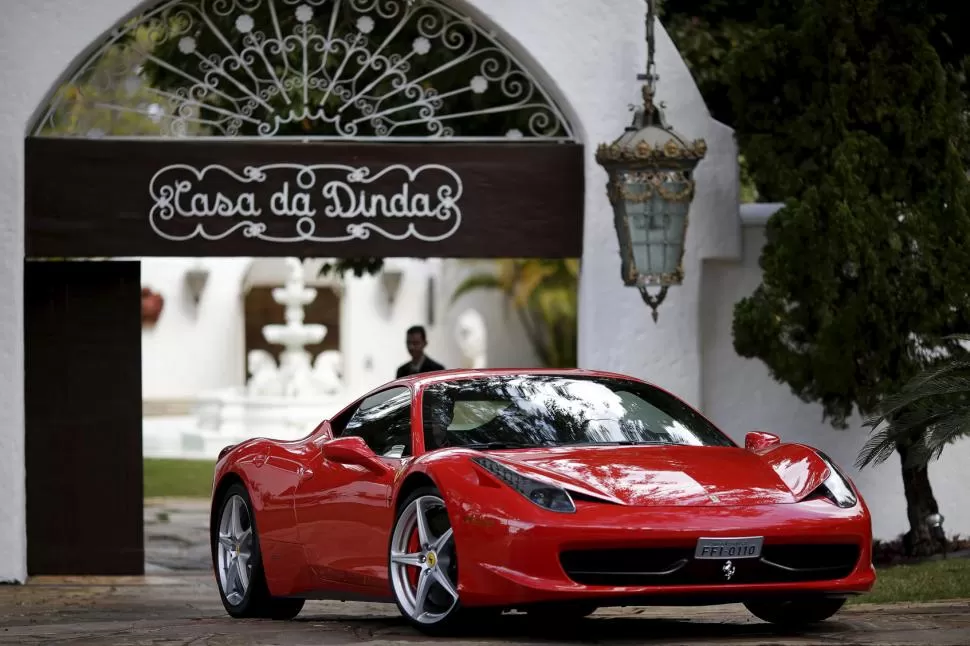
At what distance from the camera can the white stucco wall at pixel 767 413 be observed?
506 inches

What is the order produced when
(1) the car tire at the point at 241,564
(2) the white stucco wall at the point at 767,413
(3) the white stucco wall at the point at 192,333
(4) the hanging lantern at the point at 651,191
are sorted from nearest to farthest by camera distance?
(1) the car tire at the point at 241,564, (4) the hanging lantern at the point at 651,191, (2) the white stucco wall at the point at 767,413, (3) the white stucco wall at the point at 192,333

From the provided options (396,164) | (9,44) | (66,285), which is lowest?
(66,285)

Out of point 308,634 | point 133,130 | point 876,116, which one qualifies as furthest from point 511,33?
point 133,130

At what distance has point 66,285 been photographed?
42.5 ft

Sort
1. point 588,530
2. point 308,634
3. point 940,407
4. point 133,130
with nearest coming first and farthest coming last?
point 588,530, point 308,634, point 940,407, point 133,130

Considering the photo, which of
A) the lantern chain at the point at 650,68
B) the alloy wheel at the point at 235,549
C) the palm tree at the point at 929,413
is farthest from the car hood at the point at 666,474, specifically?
the lantern chain at the point at 650,68

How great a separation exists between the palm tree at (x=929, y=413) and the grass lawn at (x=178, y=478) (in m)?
11.5

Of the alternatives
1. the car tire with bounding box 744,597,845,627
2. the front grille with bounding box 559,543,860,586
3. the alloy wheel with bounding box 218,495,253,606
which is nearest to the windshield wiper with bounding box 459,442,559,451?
the front grille with bounding box 559,543,860,586

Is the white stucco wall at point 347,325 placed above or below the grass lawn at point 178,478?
above

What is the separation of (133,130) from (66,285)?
1418 cm

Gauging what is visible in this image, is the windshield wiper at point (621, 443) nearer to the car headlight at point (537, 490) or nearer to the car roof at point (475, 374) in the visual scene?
the car roof at point (475, 374)

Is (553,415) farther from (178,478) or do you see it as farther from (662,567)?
(178,478)

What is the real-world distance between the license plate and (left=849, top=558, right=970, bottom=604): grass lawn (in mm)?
2910

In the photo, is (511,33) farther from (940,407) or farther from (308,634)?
(308,634)
